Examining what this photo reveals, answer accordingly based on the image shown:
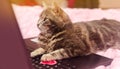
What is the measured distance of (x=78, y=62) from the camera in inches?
33.1

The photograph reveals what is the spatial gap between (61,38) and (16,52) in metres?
0.20

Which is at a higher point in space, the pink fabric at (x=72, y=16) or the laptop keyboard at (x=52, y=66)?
the pink fabric at (x=72, y=16)

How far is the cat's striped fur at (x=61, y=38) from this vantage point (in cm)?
86

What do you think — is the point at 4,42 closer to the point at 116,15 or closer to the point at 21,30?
the point at 21,30

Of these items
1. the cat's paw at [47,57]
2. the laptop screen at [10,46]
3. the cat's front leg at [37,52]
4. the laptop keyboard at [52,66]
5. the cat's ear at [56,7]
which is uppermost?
the cat's ear at [56,7]

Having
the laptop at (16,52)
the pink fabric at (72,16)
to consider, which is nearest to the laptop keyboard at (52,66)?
the laptop at (16,52)

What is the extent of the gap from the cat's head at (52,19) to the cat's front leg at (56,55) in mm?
88

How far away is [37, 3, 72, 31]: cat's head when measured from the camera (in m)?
0.86

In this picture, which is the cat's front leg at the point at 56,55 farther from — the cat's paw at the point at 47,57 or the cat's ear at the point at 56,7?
the cat's ear at the point at 56,7

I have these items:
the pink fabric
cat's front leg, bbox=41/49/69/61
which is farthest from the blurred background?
cat's front leg, bbox=41/49/69/61

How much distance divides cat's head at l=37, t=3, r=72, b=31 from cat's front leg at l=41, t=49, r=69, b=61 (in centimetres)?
9

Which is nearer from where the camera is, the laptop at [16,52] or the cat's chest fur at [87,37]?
the laptop at [16,52]

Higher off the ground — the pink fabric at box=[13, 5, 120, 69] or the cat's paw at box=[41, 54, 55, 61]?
the pink fabric at box=[13, 5, 120, 69]

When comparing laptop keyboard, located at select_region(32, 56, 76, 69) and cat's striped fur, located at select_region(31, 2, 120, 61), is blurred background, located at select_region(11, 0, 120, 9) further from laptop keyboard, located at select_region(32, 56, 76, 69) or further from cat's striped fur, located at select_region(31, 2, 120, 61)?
laptop keyboard, located at select_region(32, 56, 76, 69)
